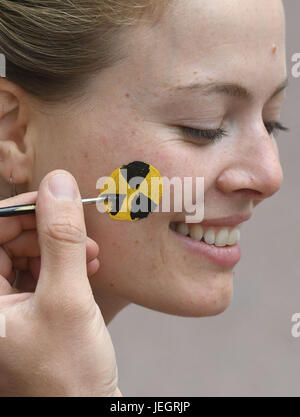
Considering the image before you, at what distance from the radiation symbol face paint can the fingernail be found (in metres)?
0.16

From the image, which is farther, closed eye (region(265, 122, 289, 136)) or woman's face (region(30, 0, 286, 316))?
closed eye (region(265, 122, 289, 136))

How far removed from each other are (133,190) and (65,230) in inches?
9.6

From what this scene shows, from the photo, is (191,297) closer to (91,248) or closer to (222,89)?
(91,248)

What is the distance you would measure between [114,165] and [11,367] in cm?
39

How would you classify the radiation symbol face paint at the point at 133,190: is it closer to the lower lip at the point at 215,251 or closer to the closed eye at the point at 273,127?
the lower lip at the point at 215,251

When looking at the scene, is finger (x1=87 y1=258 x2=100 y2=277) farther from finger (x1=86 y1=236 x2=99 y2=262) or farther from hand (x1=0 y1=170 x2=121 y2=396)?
hand (x1=0 y1=170 x2=121 y2=396)

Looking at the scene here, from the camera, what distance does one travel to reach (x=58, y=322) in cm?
105

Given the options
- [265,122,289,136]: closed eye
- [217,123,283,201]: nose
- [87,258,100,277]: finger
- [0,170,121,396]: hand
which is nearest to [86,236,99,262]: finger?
[87,258,100,277]: finger

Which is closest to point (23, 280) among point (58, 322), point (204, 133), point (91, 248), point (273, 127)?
point (91, 248)

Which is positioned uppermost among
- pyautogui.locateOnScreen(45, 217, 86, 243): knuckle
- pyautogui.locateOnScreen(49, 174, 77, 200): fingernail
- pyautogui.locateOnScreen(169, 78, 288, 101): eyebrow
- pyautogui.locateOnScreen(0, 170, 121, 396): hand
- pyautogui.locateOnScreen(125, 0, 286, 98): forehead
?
pyautogui.locateOnScreen(125, 0, 286, 98): forehead

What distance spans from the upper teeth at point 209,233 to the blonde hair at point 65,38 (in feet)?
1.04

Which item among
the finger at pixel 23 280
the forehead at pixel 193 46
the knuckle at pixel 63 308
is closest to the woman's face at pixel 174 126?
the forehead at pixel 193 46

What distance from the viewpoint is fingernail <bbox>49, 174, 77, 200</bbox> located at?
3.57 feet

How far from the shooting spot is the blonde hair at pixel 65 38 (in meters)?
1.22
